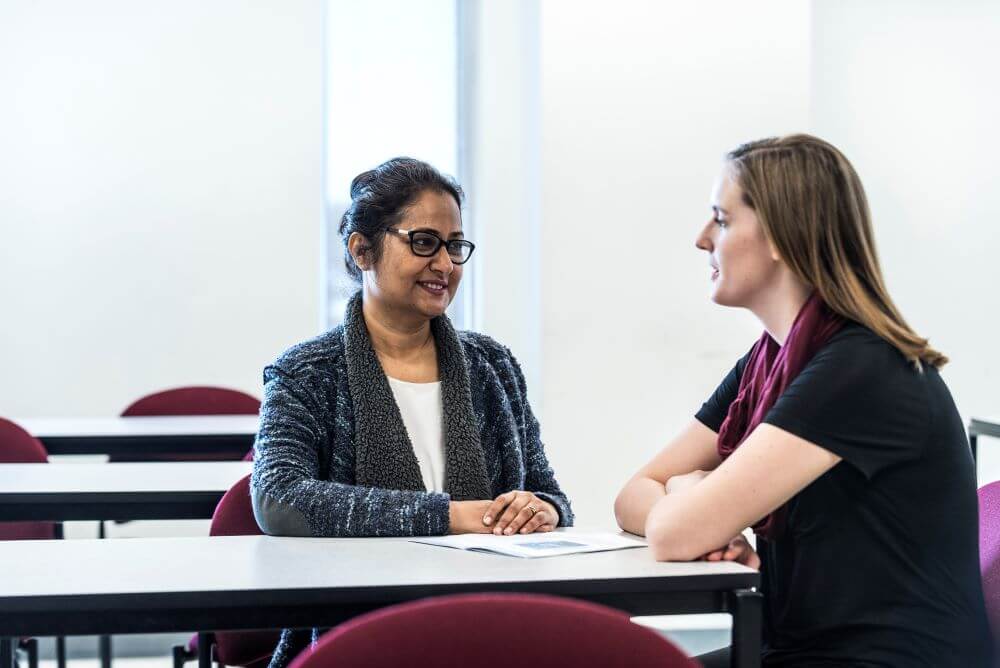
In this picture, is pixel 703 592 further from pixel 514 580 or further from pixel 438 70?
pixel 438 70

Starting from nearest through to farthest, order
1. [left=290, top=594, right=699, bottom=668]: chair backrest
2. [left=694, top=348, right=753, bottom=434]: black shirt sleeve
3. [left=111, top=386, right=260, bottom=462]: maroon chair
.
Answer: [left=290, top=594, right=699, bottom=668]: chair backrest → [left=694, top=348, right=753, bottom=434]: black shirt sleeve → [left=111, top=386, right=260, bottom=462]: maroon chair

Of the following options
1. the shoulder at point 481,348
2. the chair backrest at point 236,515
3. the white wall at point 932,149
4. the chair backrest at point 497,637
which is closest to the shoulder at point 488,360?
the shoulder at point 481,348

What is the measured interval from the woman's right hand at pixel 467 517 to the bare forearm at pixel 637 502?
24cm

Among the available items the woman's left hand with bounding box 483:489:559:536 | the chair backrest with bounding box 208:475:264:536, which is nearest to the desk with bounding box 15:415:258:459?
the chair backrest with bounding box 208:475:264:536

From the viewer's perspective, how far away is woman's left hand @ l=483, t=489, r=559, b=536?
1.92m

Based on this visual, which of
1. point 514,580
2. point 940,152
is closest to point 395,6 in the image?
point 940,152

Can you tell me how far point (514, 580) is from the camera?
151cm

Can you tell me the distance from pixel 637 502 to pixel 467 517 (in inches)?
11.7

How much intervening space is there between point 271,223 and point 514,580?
3032 mm

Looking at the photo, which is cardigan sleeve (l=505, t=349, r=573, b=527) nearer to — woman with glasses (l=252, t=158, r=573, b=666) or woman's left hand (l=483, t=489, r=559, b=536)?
woman with glasses (l=252, t=158, r=573, b=666)

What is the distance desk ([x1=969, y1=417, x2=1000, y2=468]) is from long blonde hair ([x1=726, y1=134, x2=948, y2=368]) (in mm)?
2020

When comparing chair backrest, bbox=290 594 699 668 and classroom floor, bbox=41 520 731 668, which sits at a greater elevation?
chair backrest, bbox=290 594 699 668

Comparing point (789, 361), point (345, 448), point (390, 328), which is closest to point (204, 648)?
point (345, 448)

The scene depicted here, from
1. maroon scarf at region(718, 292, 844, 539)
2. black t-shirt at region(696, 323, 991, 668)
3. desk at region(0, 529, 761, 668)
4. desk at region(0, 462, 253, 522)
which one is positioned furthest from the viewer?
desk at region(0, 462, 253, 522)
